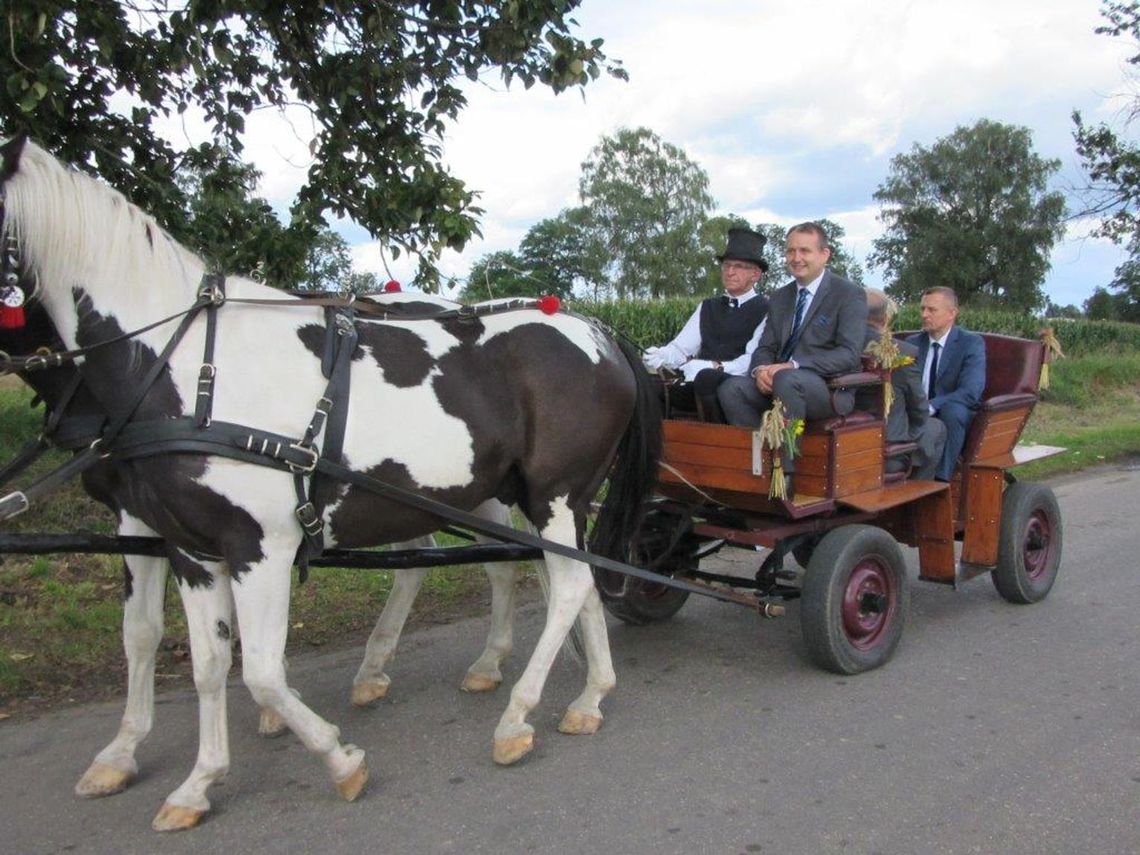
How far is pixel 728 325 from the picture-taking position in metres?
5.05

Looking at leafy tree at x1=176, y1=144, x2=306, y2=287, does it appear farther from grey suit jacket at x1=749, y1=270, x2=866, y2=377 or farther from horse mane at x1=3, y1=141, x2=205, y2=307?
grey suit jacket at x1=749, y1=270, x2=866, y2=377

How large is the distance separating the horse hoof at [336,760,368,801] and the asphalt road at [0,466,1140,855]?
0.04 m

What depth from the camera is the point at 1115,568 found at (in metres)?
6.07

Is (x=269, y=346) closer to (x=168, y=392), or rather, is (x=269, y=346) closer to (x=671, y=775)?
(x=168, y=392)

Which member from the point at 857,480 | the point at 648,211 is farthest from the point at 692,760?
the point at 648,211

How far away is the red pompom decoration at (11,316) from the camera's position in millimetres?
2928

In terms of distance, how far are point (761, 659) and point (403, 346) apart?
232 cm

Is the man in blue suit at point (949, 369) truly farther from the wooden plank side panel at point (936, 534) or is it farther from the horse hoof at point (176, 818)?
the horse hoof at point (176, 818)

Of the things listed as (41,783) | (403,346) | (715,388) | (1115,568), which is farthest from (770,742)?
(1115,568)

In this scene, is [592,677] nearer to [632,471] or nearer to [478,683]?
[478,683]

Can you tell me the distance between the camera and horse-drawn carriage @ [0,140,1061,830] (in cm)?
300

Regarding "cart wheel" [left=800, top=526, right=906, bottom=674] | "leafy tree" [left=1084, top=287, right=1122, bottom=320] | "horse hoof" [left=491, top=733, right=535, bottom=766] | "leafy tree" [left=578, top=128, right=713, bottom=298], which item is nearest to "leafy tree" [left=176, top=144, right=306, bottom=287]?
"horse hoof" [left=491, top=733, right=535, bottom=766]

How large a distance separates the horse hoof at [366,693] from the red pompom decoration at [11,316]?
1.96 meters

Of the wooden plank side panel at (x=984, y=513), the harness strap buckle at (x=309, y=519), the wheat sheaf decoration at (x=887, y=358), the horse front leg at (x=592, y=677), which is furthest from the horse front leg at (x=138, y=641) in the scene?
the wooden plank side panel at (x=984, y=513)
